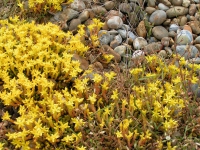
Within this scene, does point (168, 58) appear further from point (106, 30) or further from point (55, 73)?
point (55, 73)

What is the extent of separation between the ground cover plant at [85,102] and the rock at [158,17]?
2.42 feet

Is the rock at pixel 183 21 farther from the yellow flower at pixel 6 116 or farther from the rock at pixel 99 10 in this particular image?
the yellow flower at pixel 6 116

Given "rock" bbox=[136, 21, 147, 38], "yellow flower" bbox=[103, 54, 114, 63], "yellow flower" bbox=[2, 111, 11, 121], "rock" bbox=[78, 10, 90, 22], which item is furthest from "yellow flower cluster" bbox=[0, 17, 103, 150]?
"rock" bbox=[136, 21, 147, 38]

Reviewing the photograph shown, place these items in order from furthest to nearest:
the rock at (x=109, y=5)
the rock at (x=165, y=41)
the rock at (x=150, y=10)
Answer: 1. the rock at (x=109, y=5)
2. the rock at (x=150, y=10)
3. the rock at (x=165, y=41)

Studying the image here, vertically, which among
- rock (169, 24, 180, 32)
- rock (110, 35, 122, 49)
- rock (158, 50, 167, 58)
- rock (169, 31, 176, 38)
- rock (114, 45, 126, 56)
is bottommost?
rock (158, 50, 167, 58)

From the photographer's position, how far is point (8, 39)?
3.90 m

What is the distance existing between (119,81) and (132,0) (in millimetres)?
1441

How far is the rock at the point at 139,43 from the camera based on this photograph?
4270 mm

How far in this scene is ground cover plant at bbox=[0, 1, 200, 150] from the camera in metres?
3.21

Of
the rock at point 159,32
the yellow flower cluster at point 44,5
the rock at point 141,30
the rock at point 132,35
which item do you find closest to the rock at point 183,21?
the rock at point 159,32

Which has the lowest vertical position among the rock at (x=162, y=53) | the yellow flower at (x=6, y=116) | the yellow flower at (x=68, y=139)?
the yellow flower at (x=68, y=139)

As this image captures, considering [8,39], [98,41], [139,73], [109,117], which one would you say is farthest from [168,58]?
[8,39]

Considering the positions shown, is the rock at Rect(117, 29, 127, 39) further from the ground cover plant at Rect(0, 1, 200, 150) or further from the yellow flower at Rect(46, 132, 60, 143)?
the yellow flower at Rect(46, 132, 60, 143)

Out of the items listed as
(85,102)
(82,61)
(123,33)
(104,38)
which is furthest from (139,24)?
(85,102)
